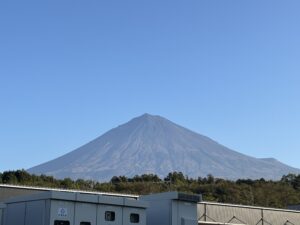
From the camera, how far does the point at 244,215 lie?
48.7m

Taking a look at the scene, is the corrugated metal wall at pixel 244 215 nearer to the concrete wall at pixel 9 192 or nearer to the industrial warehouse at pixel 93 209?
the concrete wall at pixel 9 192

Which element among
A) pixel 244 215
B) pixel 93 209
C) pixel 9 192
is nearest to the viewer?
pixel 93 209

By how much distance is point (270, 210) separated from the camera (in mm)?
→ 50438

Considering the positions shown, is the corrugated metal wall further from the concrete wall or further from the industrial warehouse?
the industrial warehouse

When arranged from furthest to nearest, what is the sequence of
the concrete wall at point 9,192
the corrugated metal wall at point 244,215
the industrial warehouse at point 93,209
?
1. the corrugated metal wall at point 244,215
2. the concrete wall at point 9,192
3. the industrial warehouse at point 93,209

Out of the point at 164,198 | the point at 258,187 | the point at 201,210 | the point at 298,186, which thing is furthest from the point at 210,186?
the point at 164,198

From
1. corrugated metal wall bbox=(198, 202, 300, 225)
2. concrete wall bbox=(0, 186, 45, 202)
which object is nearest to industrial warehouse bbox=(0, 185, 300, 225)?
concrete wall bbox=(0, 186, 45, 202)

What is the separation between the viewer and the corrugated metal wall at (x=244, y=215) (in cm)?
4553

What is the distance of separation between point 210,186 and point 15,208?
231 feet

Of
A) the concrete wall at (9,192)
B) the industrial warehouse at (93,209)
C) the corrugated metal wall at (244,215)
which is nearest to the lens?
the industrial warehouse at (93,209)

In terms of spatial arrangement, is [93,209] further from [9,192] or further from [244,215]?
[244,215]

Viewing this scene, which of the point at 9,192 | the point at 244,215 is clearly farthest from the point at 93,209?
the point at 244,215

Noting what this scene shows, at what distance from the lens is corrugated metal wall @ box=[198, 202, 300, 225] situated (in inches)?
1793

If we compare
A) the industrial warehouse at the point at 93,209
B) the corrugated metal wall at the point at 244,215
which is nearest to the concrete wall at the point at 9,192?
the industrial warehouse at the point at 93,209
